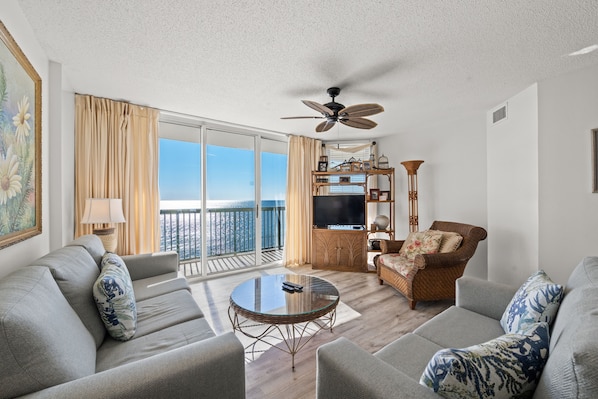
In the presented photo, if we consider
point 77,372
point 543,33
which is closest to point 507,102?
point 543,33

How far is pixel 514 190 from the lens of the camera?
2715 mm

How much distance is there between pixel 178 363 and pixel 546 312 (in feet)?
5.07

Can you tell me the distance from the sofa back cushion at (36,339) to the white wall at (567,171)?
3.48 m

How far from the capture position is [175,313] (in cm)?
158

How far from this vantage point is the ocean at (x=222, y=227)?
3979 mm

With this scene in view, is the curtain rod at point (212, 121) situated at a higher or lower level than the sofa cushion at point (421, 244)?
higher

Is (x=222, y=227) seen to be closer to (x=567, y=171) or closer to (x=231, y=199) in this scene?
(x=231, y=199)

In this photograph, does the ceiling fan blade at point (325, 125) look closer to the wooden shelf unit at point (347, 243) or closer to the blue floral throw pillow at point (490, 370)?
the wooden shelf unit at point (347, 243)

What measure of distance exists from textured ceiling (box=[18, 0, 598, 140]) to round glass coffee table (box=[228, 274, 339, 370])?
73.5 inches

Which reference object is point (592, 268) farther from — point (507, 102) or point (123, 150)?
point (123, 150)

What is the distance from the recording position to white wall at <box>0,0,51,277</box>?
4.17 ft

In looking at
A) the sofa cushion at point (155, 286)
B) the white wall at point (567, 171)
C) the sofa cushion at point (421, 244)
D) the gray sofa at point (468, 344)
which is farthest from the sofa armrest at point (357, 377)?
the white wall at point (567, 171)

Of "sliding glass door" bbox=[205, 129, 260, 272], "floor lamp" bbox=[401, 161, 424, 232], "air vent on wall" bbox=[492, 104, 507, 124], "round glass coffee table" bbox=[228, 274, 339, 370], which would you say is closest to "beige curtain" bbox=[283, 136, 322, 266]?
"sliding glass door" bbox=[205, 129, 260, 272]

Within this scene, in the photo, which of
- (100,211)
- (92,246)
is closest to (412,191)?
(92,246)
